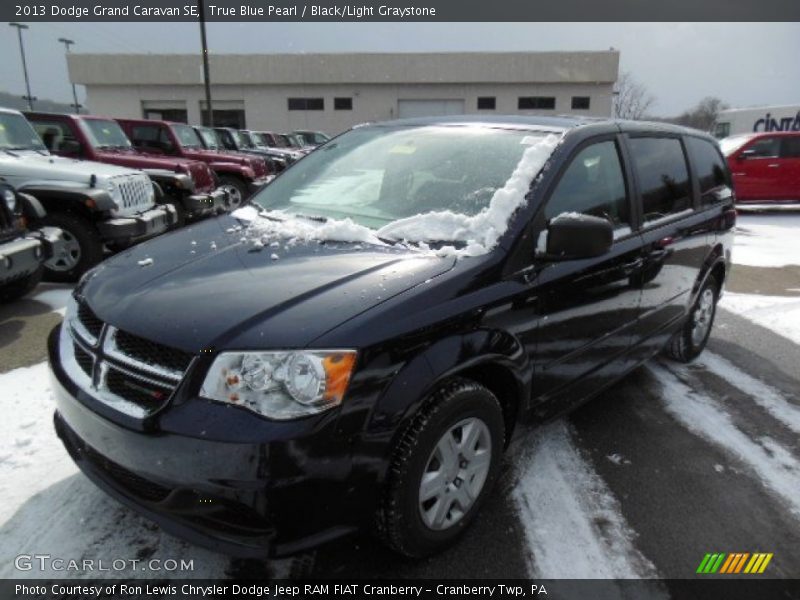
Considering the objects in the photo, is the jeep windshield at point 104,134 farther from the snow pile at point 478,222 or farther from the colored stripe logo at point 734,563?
the colored stripe logo at point 734,563

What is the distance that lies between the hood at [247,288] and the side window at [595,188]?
812 millimetres

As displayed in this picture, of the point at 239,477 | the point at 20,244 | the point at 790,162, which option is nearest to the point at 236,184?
the point at 20,244

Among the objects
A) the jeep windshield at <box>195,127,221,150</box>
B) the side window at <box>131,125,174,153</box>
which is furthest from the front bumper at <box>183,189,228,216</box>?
the jeep windshield at <box>195,127,221,150</box>

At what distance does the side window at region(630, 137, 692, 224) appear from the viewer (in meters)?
3.50

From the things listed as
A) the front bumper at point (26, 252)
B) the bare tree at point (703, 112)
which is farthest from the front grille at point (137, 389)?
the bare tree at point (703, 112)

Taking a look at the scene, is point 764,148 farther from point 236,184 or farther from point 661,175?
point 661,175

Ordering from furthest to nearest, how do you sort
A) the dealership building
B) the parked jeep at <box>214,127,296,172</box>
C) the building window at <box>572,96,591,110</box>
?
1. the building window at <box>572,96,591,110</box>
2. the dealership building
3. the parked jeep at <box>214,127,296,172</box>

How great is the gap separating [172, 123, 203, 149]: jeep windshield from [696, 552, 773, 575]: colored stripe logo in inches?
466

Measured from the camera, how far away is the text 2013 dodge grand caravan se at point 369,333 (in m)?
1.89

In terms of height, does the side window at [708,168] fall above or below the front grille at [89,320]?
above

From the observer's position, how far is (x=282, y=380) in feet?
6.18

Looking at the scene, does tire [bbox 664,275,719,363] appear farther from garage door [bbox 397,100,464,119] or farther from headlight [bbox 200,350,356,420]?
garage door [bbox 397,100,464,119]

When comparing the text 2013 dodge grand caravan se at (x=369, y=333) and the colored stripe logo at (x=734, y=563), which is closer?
the text 2013 dodge grand caravan se at (x=369, y=333)

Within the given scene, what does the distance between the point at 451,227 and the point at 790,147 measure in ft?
48.0
